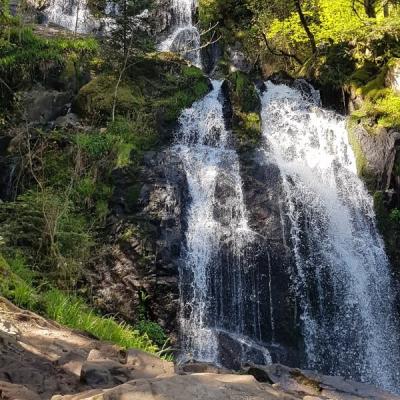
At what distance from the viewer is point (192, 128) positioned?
15898 mm

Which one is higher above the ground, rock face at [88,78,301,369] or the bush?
rock face at [88,78,301,369]

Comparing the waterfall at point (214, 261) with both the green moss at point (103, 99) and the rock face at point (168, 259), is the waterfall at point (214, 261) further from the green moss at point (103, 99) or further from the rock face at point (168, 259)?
the green moss at point (103, 99)

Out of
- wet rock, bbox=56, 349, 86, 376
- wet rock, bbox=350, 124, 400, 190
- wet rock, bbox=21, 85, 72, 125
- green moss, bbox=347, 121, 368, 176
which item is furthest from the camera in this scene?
green moss, bbox=347, 121, 368, 176

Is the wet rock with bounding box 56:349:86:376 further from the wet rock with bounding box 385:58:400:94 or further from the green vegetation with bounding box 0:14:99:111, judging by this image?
the wet rock with bounding box 385:58:400:94

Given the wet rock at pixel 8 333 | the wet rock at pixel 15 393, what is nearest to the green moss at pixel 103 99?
the wet rock at pixel 8 333

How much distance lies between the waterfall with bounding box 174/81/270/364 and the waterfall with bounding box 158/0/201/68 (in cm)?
879

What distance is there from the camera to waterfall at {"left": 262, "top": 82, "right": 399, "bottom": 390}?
10.8 m

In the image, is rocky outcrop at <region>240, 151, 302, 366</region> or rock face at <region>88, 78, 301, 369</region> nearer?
rock face at <region>88, 78, 301, 369</region>

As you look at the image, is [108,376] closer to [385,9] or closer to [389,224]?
[389,224]

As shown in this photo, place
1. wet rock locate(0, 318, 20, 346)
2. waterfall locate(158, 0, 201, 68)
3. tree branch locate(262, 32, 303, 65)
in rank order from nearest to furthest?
wet rock locate(0, 318, 20, 346)
tree branch locate(262, 32, 303, 65)
waterfall locate(158, 0, 201, 68)

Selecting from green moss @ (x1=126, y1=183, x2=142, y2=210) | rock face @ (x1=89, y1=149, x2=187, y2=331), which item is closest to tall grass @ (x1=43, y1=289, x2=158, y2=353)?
rock face @ (x1=89, y1=149, x2=187, y2=331)

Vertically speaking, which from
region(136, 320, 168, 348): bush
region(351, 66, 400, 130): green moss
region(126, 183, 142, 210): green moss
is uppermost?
region(351, 66, 400, 130): green moss

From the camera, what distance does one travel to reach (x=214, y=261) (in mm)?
11711

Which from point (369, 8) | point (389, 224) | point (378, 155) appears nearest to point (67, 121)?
point (378, 155)
